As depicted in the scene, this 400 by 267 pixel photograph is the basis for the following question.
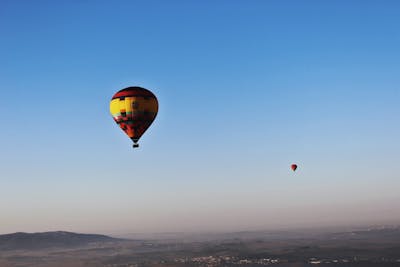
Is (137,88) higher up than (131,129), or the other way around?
(137,88)

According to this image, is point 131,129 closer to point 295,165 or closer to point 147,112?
point 147,112

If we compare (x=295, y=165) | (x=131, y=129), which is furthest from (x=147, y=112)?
(x=295, y=165)

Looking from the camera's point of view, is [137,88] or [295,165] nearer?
[137,88]

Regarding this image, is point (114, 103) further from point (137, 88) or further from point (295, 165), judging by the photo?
point (295, 165)

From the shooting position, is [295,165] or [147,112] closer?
[147,112]
